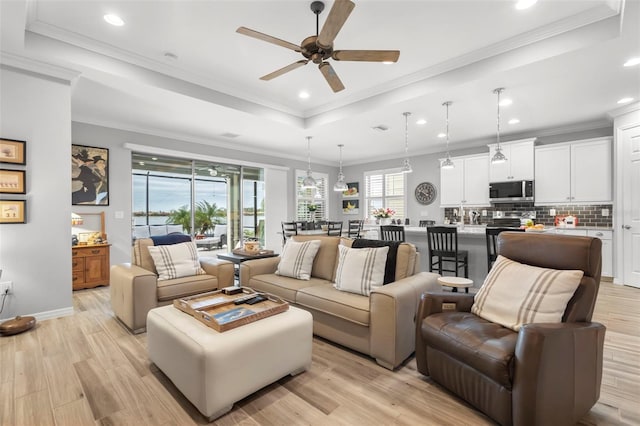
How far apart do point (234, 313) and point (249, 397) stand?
0.53 m

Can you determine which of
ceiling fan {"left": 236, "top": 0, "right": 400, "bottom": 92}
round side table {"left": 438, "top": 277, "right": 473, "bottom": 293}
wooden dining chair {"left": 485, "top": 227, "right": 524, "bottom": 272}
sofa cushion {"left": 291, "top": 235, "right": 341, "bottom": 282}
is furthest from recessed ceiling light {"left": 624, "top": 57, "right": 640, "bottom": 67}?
sofa cushion {"left": 291, "top": 235, "right": 341, "bottom": 282}

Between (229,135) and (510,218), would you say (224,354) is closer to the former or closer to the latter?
(229,135)

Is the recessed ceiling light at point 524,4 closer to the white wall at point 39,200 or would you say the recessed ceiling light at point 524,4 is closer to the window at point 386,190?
the white wall at point 39,200

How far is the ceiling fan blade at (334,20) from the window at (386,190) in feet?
19.4

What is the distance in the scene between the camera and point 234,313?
2080 millimetres

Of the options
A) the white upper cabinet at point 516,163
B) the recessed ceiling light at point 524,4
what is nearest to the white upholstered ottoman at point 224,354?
the recessed ceiling light at point 524,4

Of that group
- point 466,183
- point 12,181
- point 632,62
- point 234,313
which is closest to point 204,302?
point 234,313

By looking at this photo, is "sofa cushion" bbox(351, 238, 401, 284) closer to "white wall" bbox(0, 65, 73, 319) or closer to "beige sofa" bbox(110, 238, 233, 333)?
"beige sofa" bbox(110, 238, 233, 333)

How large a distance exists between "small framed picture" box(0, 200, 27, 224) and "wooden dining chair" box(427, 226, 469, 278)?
4733 millimetres

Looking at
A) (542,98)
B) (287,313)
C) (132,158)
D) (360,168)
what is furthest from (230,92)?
(360,168)

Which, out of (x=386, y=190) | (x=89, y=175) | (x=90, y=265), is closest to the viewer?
(x=90, y=265)

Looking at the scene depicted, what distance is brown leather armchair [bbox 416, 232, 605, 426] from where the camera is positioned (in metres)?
1.47

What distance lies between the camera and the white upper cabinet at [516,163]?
563 centimetres

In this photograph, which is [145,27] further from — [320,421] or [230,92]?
[320,421]
